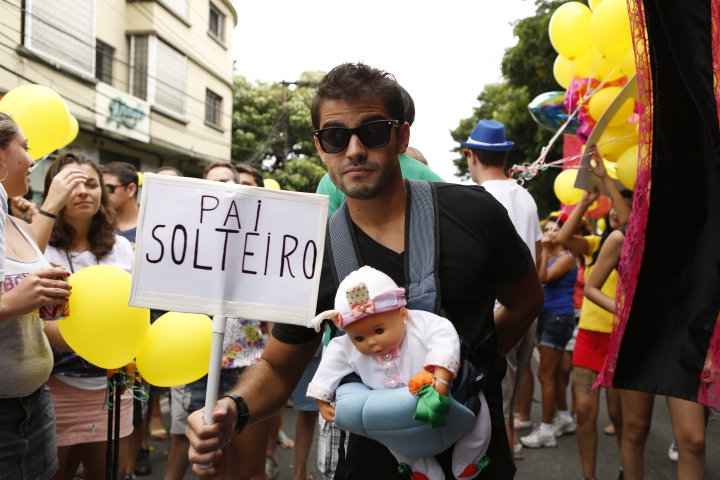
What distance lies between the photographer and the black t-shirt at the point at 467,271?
1.75 meters

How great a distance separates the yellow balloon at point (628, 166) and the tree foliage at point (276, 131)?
70.4 feet

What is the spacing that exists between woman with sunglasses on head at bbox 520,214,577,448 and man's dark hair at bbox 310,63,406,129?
12.4 feet

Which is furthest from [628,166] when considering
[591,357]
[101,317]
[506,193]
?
[101,317]

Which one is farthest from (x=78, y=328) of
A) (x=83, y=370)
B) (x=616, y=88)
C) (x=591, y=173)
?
(x=616, y=88)

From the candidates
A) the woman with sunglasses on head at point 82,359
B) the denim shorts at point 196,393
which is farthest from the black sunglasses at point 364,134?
the denim shorts at point 196,393

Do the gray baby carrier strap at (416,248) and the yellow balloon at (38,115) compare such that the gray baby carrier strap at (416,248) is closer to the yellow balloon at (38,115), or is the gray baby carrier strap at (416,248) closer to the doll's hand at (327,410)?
the doll's hand at (327,410)

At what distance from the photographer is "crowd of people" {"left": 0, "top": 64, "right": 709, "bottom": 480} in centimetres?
165

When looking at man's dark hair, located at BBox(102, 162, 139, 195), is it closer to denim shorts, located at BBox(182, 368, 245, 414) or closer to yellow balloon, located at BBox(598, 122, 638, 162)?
denim shorts, located at BBox(182, 368, 245, 414)

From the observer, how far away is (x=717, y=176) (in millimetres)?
1951

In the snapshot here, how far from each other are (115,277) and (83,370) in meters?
0.96

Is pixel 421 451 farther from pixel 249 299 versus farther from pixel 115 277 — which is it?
pixel 115 277

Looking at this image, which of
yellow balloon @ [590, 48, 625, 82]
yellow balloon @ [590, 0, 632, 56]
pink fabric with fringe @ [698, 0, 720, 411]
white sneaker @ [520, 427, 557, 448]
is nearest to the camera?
pink fabric with fringe @ [698, 0, 720, 411]

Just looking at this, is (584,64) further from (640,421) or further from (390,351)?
(390,351)

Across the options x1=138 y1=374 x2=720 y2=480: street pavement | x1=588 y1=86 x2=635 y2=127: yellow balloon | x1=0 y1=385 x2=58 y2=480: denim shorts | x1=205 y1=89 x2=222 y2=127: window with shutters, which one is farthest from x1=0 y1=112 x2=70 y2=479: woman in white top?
x1=205 y1=89 x2=222 y2=127: window with shutters
